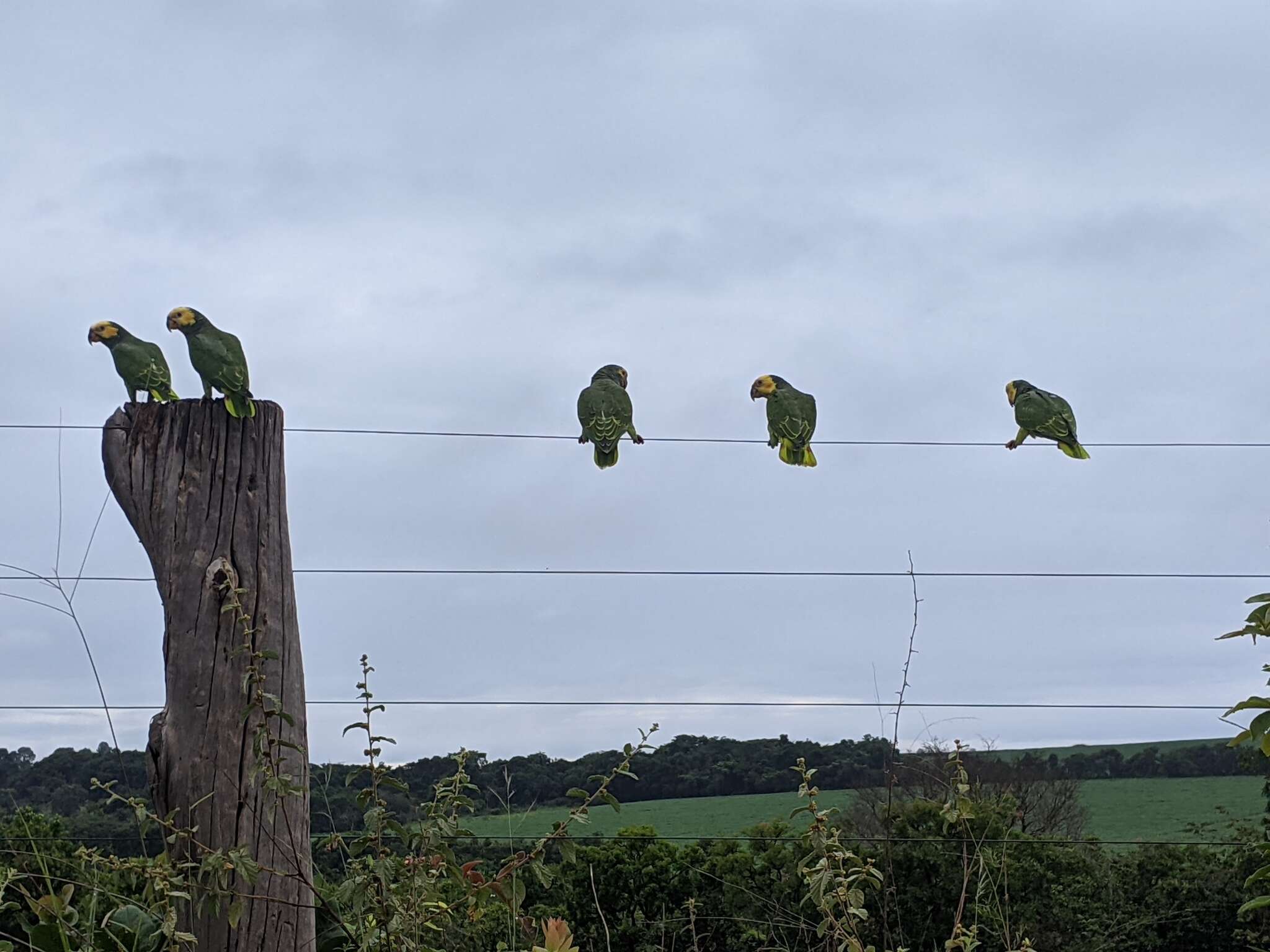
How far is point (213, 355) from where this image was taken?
124 inches

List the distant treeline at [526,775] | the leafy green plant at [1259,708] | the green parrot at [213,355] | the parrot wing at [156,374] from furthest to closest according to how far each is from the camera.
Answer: the parrot wing at [156,374]
the green parrot at [213,355]
the distant treeline at [526,775]
the leafy green plant at [1259,708]

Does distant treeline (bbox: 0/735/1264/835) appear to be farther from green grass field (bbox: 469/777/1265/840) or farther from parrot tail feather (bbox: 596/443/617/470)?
parrot tail feather (bbox: 596/443/617/470)

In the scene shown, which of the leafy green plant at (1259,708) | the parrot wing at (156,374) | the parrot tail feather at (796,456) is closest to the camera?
the leafy green plant at (1259,708)

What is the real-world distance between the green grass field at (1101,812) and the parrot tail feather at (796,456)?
1.34m

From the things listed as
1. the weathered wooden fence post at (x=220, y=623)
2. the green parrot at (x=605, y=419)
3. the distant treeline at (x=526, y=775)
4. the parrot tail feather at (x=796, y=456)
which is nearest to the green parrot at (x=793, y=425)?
the parrot tail feather at (x=796, y=456)

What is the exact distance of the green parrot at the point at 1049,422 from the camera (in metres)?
4.62

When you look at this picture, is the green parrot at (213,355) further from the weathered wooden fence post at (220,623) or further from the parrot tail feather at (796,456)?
the parrot tail feather at (796,456)

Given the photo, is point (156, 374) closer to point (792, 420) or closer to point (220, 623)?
point (220, 623)

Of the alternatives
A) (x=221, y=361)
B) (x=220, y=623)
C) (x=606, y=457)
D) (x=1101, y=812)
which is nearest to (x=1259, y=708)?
(x=220, y=623)

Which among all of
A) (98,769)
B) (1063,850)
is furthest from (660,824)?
(98,769)

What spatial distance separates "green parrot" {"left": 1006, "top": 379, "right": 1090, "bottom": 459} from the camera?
462cm

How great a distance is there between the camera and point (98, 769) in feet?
12.3

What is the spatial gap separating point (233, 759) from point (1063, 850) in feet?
27.3

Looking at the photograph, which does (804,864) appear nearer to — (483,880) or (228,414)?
(483,880)
